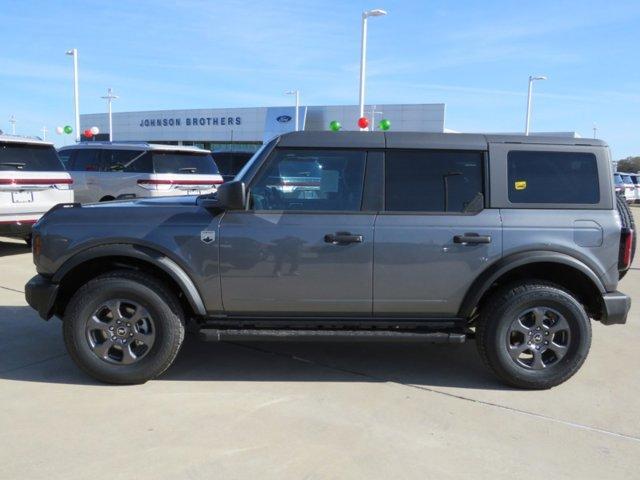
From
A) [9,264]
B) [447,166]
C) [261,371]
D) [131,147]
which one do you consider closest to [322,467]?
[261,371]

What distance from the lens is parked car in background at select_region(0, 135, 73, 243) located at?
8625mm

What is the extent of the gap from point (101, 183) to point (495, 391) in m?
9.78

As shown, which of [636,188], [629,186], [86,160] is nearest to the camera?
[86,160]

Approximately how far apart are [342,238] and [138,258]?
1474mm

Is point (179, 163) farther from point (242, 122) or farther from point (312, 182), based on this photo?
point (242, 122)

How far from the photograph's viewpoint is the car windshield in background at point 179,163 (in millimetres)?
11148

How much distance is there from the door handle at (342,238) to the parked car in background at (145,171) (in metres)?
7.33

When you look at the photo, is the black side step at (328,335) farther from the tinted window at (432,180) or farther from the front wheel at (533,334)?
the tinted window at (432,180)

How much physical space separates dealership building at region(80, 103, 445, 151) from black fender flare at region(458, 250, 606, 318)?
122ft

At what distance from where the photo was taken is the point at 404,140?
4312mm

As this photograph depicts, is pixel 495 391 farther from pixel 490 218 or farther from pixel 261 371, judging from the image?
pixel 261 371

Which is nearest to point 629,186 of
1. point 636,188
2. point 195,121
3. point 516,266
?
→ point 636,188

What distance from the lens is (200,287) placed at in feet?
13.8

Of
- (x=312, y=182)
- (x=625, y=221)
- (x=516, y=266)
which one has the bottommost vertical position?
(x=516, y=266)
